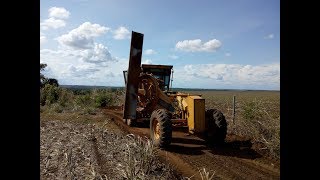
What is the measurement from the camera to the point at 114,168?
22.8 ft

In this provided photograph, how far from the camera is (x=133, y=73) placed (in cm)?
1040

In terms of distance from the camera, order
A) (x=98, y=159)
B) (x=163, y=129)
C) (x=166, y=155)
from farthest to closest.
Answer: (x=163, y=129) → (x=166, y=155) → (x=98, y=159)

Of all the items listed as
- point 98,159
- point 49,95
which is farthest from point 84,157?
point 49,95

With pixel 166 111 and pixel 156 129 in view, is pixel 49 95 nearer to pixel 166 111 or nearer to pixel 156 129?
pixel 156 129

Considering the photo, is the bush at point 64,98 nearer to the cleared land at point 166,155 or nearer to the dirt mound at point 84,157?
the cleared land at point 166,155

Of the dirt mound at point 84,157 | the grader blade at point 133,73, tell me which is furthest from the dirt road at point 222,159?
the grader blade at point 133,73

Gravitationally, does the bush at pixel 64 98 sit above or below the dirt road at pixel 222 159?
above

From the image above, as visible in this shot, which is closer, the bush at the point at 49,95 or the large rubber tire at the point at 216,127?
the large rubber tire at the point at 216,127

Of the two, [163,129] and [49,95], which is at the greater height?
[49,95]

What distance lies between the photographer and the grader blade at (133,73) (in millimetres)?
9688

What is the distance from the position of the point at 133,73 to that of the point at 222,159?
3.72 m
